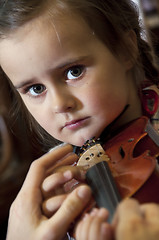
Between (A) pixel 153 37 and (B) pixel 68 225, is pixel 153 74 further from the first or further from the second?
(B) pixel 68 225

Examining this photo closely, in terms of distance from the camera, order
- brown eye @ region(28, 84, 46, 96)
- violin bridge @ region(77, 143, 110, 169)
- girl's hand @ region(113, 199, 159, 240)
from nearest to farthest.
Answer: girl's hand @ region(113, 199, 159, 240), violin bridge @ region(77, 143, 110, 169), brown eye @ region(28, 84, 46, 96)

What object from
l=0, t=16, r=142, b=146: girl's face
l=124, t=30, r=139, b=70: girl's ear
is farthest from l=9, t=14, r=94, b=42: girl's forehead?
l=124, t=30, r=139, b=70: girl's ear

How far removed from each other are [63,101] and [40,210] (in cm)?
17

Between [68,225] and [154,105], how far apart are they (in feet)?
1.14

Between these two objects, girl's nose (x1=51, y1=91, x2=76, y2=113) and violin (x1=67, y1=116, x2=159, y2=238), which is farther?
girl's nose (x1=51, y1=91, x2=76, y2=113)

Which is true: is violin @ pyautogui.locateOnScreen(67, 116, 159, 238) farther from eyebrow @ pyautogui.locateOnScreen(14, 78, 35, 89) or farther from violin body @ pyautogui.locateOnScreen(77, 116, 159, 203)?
eyebrow @ pyautogui.locateOnScreen(14, 78, 35, 89)

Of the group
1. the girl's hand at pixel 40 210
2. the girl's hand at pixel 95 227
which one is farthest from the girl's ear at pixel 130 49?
the girl's hand at pixel 95 227

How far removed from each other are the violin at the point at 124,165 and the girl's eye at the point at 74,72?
113mm

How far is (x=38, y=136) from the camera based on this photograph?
75 centimetres

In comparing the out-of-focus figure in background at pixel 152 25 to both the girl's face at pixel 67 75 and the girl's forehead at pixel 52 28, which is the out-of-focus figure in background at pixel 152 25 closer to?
the girl's face at pixel 67 75

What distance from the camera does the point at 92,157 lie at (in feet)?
1.37

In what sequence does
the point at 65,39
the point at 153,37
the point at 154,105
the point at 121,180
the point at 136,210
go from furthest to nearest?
the point at 153,37 < the point at 154,105 < the point at 65,39 < the point at 121,180 < the point at 136,210

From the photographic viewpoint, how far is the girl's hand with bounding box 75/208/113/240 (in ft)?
0.74

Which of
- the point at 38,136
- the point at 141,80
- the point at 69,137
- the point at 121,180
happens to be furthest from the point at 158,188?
the point at 38,136
